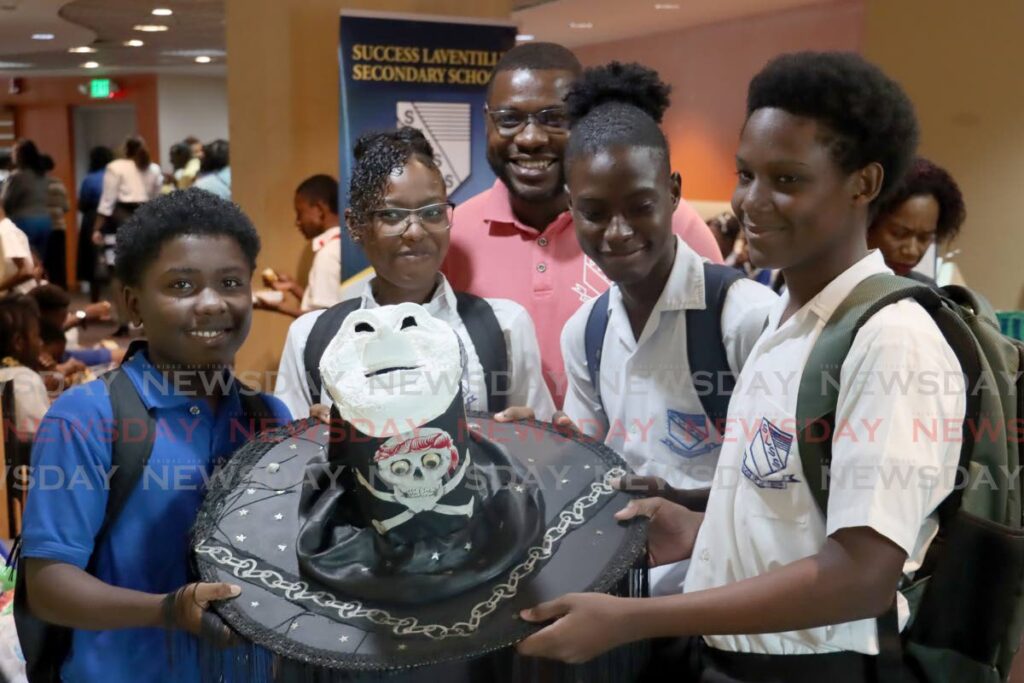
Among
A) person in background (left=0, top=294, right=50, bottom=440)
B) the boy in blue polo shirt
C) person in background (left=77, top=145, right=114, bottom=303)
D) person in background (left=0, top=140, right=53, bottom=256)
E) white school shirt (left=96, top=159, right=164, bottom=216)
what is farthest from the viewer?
white school shirt (left=96, top=159, right=164, bottom=216)

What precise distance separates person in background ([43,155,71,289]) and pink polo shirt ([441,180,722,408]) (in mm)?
2472

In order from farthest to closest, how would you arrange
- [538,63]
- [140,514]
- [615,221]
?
1. [538,63]
2. [615,221]
3. [140,514]

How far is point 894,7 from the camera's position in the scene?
19.7ft

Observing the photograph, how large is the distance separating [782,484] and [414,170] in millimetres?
1008

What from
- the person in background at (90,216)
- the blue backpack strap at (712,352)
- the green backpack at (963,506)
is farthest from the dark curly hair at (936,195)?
the person in background at (90,216)

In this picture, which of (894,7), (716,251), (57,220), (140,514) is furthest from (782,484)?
(894,7)

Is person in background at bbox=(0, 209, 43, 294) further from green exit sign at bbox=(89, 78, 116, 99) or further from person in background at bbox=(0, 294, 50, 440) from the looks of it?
green exit sign at bbox=(89, 78, 116, 99)

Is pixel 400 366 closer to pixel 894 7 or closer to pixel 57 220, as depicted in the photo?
pixel 57 220

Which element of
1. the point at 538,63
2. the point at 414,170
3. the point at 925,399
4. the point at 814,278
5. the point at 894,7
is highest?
the point at 894,7

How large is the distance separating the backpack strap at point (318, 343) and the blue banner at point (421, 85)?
2.21 metres

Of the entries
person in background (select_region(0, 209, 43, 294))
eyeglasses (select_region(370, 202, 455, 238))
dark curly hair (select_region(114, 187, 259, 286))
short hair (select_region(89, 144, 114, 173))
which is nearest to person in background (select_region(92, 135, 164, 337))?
short hair (select_region(89, 144, 114, 173))

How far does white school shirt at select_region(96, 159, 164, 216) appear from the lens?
8047 mm

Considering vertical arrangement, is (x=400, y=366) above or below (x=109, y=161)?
below

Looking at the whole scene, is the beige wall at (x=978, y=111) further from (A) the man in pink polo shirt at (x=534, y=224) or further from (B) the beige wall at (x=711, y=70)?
(A) the man in pink polo shirt at (x=534, y=224)
